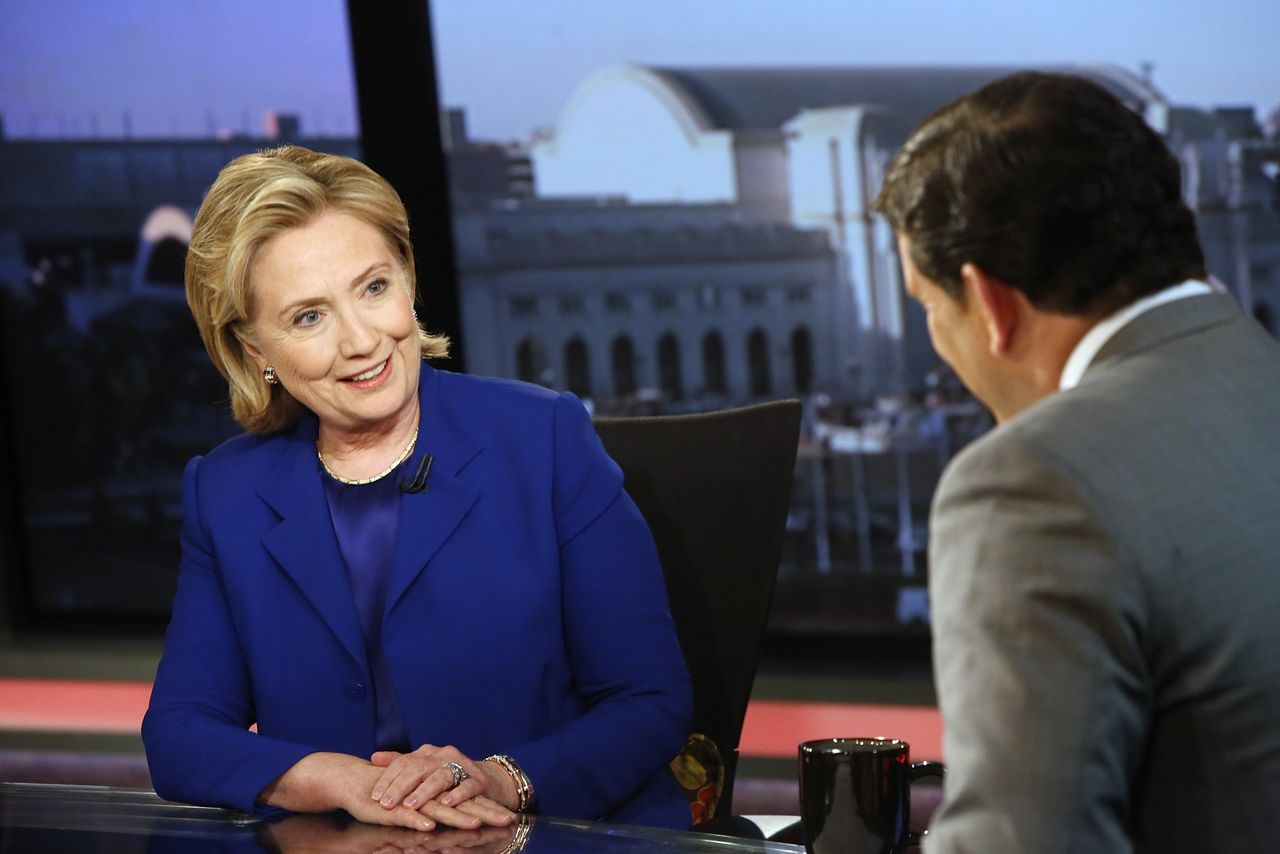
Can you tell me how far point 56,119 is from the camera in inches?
196

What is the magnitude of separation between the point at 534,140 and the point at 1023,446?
3565 mm

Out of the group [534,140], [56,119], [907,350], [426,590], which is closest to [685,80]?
[534,140]

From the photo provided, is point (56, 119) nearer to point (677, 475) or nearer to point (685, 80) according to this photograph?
point (685, 80)

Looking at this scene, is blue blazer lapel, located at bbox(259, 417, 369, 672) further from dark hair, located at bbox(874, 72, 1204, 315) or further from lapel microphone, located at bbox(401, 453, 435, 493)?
dark hair, located at bbox(874, 72, 1204, 315)

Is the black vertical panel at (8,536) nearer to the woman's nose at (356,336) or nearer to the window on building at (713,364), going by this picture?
the window on building at (713,364)

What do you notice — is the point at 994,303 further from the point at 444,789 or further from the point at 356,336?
the point at 356,336

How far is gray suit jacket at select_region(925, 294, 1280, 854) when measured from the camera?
0.95 m

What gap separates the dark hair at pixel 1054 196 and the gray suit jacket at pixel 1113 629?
0.10 metres

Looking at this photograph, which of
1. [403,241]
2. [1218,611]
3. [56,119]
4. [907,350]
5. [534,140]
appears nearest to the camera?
[1218,611]

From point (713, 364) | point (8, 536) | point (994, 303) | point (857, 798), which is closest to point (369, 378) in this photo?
point (857, 798)

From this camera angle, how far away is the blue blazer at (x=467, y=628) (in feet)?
5.98

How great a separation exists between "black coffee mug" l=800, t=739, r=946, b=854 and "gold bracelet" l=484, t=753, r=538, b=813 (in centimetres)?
42

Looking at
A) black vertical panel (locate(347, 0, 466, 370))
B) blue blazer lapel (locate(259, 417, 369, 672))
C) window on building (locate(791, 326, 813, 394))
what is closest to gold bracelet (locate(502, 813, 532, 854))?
blue blazer lapel (locate(259, 417, 369, 672))

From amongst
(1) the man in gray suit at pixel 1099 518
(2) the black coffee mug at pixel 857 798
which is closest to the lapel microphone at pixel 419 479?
(2) the black coffee mug at pixel 857 798
